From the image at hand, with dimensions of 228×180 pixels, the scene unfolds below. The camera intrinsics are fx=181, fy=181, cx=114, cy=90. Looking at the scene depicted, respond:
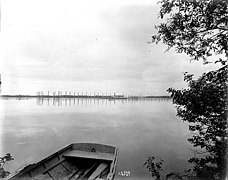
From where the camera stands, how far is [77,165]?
1.87 meters

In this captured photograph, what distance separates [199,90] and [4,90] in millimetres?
1479

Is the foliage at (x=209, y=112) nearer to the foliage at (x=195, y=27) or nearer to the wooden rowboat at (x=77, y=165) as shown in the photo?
the foliage at (x=195, y=27)

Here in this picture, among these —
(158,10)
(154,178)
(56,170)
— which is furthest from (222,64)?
(56,170)

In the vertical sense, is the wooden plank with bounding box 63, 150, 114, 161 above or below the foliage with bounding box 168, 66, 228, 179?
below

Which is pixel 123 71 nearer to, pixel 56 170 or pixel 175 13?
pixel 175 13

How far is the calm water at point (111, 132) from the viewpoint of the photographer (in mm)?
2417

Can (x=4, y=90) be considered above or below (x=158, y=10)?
below

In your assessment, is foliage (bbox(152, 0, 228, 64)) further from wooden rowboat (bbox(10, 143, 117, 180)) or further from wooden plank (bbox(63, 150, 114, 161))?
wooden plank (bbox(63, 150, 114, 161))

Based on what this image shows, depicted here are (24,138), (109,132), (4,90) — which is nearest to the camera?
(4,90)

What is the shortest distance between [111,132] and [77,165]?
7.42ft

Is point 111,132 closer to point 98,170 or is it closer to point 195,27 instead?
point 98,170

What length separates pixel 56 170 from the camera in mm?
1636

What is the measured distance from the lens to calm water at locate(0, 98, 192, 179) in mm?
2417

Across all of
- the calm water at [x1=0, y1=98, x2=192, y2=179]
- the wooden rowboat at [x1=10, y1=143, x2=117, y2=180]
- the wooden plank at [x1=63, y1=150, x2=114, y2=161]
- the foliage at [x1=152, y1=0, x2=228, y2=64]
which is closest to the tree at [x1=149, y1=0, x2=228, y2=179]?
the foliage at [x1=152, y1=0, x2=228, y2=64]
